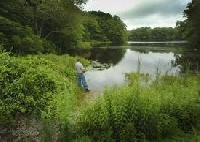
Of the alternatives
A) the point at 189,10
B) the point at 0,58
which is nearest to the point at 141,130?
the point at 0,58

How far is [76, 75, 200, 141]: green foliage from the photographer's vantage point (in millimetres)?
10875

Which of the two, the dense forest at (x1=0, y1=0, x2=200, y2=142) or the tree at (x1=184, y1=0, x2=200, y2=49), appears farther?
the tree at (x1=184, y1=0, x2=200, y2=49)

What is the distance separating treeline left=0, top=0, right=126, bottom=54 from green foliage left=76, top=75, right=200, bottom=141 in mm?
23452

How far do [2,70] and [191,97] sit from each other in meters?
6.80

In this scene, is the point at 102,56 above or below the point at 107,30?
above

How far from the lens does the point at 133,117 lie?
11039 mm

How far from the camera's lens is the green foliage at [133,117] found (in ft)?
35.7

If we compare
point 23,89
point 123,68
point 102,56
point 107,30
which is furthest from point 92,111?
point 107,30

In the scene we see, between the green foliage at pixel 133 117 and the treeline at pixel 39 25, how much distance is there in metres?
23.5

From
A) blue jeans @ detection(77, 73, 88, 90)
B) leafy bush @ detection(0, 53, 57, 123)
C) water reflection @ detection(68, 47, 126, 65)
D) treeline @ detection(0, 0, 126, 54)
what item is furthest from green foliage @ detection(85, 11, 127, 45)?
leafy bush @ detection(0, 53, 57, 123)

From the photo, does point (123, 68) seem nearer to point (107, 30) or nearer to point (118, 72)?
point (118, 72)

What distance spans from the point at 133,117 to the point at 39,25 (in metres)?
49.0

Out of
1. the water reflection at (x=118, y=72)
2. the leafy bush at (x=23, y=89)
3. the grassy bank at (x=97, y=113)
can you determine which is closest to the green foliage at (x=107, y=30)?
the water reflection at (x=118, y=72)

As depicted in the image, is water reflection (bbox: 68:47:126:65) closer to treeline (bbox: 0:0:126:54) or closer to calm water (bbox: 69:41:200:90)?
calm water (bbox: 69:41:200:90)
